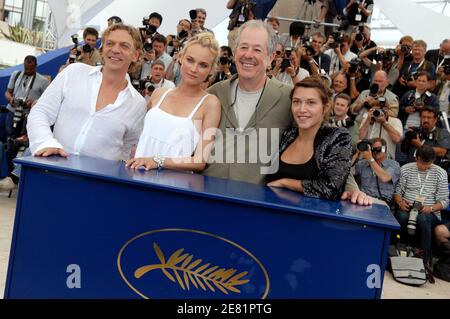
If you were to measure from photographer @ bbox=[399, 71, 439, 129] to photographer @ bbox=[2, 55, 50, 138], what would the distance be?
4825 mm

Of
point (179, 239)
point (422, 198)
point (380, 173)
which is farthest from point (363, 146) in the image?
point (179, 239)

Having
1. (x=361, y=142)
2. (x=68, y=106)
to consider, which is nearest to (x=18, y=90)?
(x=361, y=142)

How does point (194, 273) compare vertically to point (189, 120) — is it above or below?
below

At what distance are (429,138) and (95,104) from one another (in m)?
4.46

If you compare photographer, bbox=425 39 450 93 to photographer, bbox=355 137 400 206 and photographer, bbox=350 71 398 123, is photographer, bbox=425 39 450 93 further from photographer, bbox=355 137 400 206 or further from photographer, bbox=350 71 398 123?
photographer, bbox=355 137 400 206

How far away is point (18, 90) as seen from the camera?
7.57 m

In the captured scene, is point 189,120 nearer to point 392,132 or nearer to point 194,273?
point 194,273

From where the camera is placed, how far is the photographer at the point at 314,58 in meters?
6.83

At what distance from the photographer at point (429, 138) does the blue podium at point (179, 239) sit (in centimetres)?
411

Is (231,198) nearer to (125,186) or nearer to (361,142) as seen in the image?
(125,186)

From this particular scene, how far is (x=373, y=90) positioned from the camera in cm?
Result: 619

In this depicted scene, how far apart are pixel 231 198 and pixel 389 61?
6.34m
